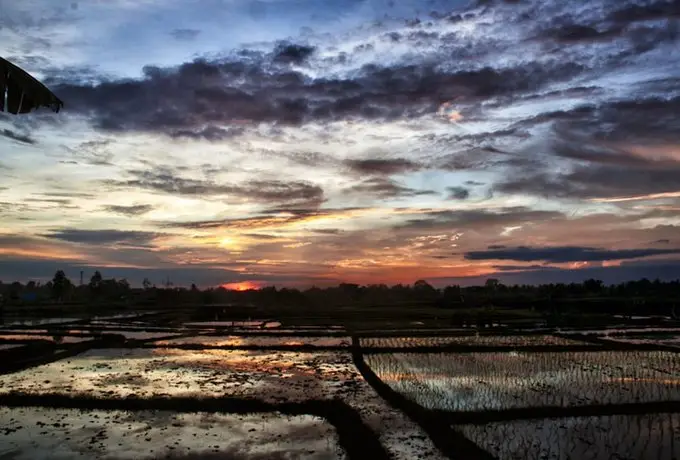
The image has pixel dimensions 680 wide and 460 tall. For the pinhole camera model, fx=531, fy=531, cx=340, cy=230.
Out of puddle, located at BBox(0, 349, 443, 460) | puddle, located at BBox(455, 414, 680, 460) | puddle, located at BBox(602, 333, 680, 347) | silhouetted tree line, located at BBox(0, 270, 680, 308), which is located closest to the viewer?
puddle, located at BBox(455, 414, 680, 460)

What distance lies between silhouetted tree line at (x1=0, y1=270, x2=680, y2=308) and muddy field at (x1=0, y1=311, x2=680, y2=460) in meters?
30.8

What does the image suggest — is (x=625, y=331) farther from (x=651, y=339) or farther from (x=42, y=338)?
(x=42, y=338)

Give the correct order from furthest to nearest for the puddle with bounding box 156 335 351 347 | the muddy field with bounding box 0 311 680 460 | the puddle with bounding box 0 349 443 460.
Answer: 1. the puddle with bounding box 156 335 351 347
2. the puddle with bounding box 0 349 443 460
3. the muddy field with bounding box 0 311 680 460

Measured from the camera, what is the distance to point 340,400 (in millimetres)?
11812

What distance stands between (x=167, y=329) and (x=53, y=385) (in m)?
15.2

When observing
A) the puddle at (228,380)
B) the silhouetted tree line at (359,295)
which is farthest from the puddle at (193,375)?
the silhouetted tree line at (359,295)

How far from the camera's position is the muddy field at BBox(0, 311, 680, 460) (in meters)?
8.88

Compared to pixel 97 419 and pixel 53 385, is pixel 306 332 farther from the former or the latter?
pixel 97 419

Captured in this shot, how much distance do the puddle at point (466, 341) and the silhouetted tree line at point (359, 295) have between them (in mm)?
23060

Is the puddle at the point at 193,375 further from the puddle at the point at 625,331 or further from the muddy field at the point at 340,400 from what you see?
the puddle at the point at 625,331

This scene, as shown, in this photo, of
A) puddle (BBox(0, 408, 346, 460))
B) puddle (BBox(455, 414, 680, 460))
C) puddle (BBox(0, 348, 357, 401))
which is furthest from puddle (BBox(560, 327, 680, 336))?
puddle (BBox(0, 408, 346, 460))

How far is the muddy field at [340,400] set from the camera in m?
8.88

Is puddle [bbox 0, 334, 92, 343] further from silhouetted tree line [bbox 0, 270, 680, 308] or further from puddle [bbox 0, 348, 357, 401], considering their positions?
silhouetted tree line [bbox 0, 270, 680, 308]

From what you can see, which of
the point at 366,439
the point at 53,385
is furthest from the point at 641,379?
the point at 53,385
